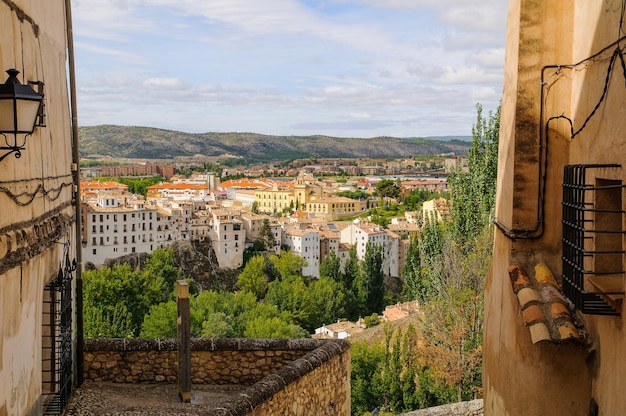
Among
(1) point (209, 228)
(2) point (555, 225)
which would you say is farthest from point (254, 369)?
(1) point (209, 228)

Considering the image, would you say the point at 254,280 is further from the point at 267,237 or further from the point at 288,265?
the point at 267,237

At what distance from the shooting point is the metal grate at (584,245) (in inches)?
125

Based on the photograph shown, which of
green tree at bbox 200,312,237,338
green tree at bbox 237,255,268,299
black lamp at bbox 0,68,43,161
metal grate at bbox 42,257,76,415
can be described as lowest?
green tree at bbox 237,255,268,299

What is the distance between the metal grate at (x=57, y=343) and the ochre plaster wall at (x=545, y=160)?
334 cm

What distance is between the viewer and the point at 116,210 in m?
68.8

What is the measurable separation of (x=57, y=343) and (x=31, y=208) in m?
1.45

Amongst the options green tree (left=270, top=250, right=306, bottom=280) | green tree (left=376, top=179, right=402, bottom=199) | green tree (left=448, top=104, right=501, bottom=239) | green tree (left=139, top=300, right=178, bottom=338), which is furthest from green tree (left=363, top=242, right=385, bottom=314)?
green tree (left=376, top=179, right=402, bottom=199)

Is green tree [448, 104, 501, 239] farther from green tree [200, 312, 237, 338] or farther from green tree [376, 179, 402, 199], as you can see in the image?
green tree [376, 179, 402, 199]

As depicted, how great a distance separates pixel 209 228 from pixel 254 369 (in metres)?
70.5

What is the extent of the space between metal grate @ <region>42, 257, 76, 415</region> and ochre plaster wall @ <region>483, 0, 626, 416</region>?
11.0 ft

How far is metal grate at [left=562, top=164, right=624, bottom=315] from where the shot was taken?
318cm

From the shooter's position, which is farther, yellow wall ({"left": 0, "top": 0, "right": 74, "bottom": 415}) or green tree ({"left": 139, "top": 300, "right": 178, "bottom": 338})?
green tree ({"left": 139, "top": 300, "right": 178, "bottom": 338})

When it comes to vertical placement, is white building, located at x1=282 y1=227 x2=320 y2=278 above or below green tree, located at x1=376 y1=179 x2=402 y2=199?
below

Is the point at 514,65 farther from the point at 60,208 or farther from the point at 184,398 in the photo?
the point at 184,398
